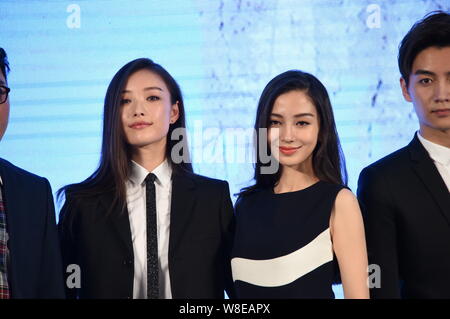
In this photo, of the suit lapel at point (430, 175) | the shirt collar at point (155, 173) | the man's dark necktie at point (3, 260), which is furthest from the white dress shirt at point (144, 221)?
the suit lapel at point (430, 175)

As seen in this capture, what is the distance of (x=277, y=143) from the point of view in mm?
2418

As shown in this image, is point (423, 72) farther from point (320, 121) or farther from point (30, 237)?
point (30, 237)

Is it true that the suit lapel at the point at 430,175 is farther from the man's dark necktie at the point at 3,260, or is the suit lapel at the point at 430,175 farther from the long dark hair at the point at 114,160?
the man's dark necktie at the point at 3,260

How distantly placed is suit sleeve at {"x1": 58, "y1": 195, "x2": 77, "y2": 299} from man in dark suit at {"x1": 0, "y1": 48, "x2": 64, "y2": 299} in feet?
0.51

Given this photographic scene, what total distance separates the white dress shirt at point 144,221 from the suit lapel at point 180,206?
3 cm

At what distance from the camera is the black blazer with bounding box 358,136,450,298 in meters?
2.29

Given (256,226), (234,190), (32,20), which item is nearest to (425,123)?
(256,226)

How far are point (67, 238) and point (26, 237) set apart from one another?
286mm

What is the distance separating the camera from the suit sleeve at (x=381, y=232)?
2.32 meters

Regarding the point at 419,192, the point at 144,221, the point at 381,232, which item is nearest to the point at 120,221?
the point at 144,221

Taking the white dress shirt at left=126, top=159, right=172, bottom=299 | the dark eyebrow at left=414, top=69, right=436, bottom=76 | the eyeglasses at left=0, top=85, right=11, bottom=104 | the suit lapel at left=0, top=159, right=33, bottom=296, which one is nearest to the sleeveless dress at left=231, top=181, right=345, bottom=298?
the white dress shirt at left=126, top=159, right=172, bottom=299

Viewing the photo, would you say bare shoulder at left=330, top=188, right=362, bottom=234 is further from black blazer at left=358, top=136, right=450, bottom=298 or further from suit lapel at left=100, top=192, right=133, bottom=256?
suit lapel at left=100, top=192, right=133, bottom=256

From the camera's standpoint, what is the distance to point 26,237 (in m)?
2.19

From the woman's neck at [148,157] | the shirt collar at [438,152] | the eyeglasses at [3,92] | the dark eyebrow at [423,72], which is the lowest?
the shirt collar at [438,152]
